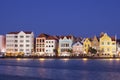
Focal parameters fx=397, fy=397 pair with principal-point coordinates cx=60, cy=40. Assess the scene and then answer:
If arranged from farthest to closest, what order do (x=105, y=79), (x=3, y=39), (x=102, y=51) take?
(x=3, y=39)
(x=102, y=51)
(x=105, y=79)

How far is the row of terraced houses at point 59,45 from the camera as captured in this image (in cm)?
11981

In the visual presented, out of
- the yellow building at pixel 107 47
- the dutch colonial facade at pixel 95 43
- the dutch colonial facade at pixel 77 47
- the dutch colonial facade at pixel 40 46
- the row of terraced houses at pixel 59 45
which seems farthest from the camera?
the dutch colonial facade at pixel 40 46

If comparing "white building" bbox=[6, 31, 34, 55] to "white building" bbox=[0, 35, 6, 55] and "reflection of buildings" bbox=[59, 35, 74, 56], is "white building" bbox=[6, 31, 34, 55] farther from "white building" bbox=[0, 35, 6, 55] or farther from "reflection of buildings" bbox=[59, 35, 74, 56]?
"reflection of buildings" bbox=[59, 35, 74, 56]

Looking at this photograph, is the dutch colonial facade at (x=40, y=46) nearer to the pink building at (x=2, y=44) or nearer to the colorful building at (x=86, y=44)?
the pink building at (x=2, y=44)

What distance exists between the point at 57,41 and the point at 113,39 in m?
17.7

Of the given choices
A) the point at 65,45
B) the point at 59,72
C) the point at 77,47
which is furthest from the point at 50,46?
the point at 59,72

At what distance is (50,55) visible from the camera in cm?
12431

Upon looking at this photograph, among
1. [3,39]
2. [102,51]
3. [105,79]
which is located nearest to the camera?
[105,79]


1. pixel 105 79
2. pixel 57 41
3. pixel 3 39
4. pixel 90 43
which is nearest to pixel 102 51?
pixel 90 43

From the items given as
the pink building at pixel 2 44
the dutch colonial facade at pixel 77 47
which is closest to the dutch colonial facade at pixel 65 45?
the dutch colonial facade at pixel 77 47

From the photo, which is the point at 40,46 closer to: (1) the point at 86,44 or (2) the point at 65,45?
(2) the point at 65,45

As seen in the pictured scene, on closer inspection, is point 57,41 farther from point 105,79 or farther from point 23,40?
point 105,79

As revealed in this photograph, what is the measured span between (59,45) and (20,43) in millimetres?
12195

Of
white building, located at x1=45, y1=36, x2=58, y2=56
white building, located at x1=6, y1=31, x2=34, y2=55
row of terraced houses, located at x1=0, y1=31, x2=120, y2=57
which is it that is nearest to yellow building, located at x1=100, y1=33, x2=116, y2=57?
row of terraced houses, located at x1=0, y1=31, x2=120, y2=57
